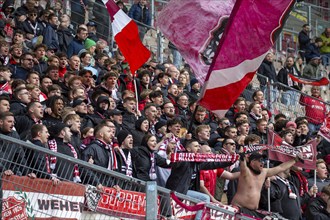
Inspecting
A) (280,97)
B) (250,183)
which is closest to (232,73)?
(250,183)

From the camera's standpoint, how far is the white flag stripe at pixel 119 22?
18234 mm

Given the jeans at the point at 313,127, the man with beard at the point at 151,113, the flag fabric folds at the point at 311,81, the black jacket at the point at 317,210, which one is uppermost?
the flag fabric folds at the point at 311,81

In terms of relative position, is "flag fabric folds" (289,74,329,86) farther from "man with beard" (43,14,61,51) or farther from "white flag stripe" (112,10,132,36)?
"white flag stripe" (112,10,132,36)

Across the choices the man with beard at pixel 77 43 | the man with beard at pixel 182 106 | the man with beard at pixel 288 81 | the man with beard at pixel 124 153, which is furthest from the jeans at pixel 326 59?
the man with beard at pixel 124 153

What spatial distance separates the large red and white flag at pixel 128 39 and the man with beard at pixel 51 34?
5.77 ft

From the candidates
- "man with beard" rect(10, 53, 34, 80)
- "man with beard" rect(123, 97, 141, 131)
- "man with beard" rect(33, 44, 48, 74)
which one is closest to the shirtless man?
"man with beard" rect(123, 97, 141, 131)

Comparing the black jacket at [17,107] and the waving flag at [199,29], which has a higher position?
the waving flag at [199,29]

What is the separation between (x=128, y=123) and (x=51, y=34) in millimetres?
3653

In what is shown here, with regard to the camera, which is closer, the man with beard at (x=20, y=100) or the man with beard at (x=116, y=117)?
the man with beard at (x=20, y=100)

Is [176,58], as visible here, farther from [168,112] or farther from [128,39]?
[168,112]

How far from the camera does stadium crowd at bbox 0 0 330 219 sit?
14.2m

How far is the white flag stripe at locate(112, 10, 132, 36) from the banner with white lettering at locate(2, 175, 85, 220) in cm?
645

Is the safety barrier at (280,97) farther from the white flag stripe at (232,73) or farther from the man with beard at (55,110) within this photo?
the white flag stripe at (232,73)

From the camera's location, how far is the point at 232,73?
13016 mm
